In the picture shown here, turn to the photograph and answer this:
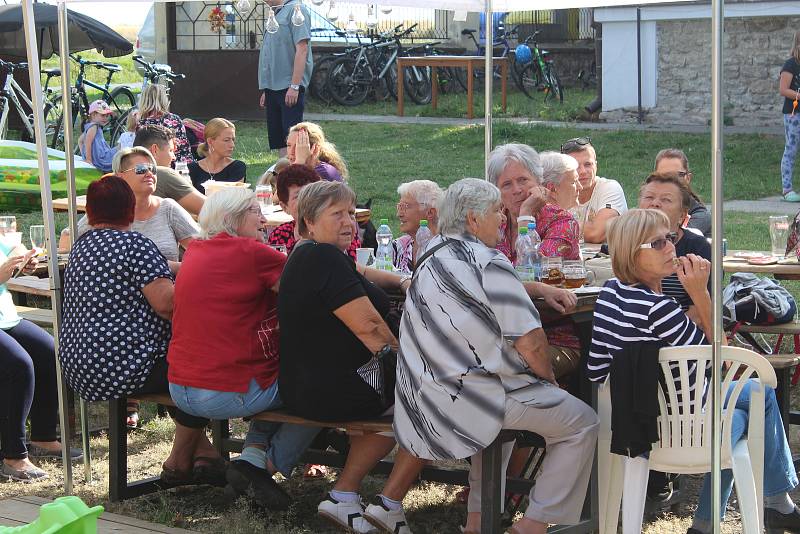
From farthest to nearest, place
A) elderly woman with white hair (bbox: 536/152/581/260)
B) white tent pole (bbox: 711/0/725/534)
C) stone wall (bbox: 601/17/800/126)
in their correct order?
1. stone wall (bbox: 601/17/800/126)
2. elderly woman with white hair (bbox: 536/152/581/260)
3. white tent pole (bbox: 711/0/725/534)

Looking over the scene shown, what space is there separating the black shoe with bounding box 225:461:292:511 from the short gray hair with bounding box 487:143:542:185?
65.7 inches

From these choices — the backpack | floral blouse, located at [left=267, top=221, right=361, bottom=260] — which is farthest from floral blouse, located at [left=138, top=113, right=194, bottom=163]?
floral blouse, located at [left=267, top=221, right=361, bottom=260]

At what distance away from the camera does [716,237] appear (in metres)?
3.64

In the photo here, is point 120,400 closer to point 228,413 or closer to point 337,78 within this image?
point 228,413

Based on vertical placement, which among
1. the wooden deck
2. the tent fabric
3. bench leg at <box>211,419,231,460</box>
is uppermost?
the tent fabric

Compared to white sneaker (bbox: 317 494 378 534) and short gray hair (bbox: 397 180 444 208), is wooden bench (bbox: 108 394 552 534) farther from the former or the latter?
short gray hair (bbox: 397 180 444 208)

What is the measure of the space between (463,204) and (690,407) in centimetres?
100

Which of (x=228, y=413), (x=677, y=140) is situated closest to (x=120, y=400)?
(x=228, y=413)

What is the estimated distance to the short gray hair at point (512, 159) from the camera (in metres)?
5.40

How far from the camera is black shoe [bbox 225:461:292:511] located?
470 cm

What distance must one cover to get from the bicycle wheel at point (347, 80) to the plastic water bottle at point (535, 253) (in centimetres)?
1447

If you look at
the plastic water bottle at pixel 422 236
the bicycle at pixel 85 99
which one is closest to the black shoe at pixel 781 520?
the plastic water bottle at pixel 422 236

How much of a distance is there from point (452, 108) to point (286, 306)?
14.4m

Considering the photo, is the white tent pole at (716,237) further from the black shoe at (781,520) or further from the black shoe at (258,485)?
the black shoe at (258,485)
